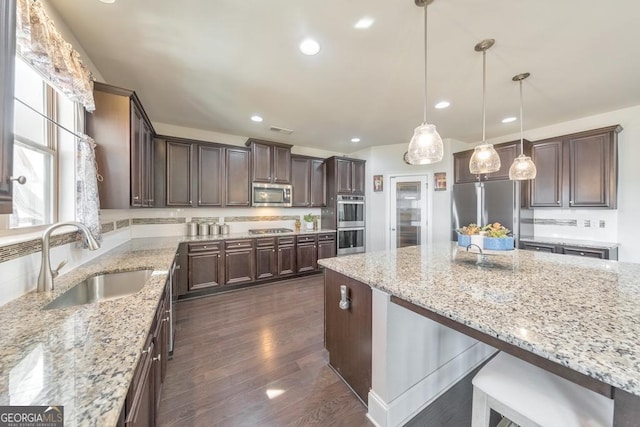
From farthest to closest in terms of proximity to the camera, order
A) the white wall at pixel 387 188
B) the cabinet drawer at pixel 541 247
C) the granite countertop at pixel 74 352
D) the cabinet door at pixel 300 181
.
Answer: the cabinet door at pixel 300 181
the white wall at pixel 387 188
the cabinet drawer at pixel 541 247
the granite countertop at pixel 74 352

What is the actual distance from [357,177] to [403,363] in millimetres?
3921

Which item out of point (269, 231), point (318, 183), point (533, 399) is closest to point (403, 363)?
point (533, 399)

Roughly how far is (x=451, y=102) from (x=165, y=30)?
3095 millimetres

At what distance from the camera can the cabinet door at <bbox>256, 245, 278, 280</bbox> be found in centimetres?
382

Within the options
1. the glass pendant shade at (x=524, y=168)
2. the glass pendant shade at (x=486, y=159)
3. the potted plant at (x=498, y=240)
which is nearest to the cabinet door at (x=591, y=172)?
the glass pendant shade at (x=524, y=168)

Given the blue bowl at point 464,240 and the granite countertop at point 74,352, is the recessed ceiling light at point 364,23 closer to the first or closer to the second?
the blue bowl at point 464,240

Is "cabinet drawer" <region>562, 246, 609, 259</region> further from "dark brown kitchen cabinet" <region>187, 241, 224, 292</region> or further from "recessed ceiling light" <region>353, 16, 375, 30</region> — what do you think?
"dark brown kitchen cabinet" <region>187, 241, 224, 292</region>

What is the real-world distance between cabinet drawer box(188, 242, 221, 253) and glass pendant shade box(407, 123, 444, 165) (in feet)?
10.0

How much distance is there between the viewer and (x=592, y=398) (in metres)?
0.88

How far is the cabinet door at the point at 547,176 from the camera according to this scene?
340 centimetres

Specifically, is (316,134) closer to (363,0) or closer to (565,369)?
(363,0)

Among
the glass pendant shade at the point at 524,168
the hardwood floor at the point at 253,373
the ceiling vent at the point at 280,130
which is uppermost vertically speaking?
the ceiling vent at the point at 280,130

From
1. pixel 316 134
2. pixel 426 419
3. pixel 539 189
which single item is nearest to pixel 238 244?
pixel 316 134

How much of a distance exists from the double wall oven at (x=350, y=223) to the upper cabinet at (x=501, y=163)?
1.88 metres
